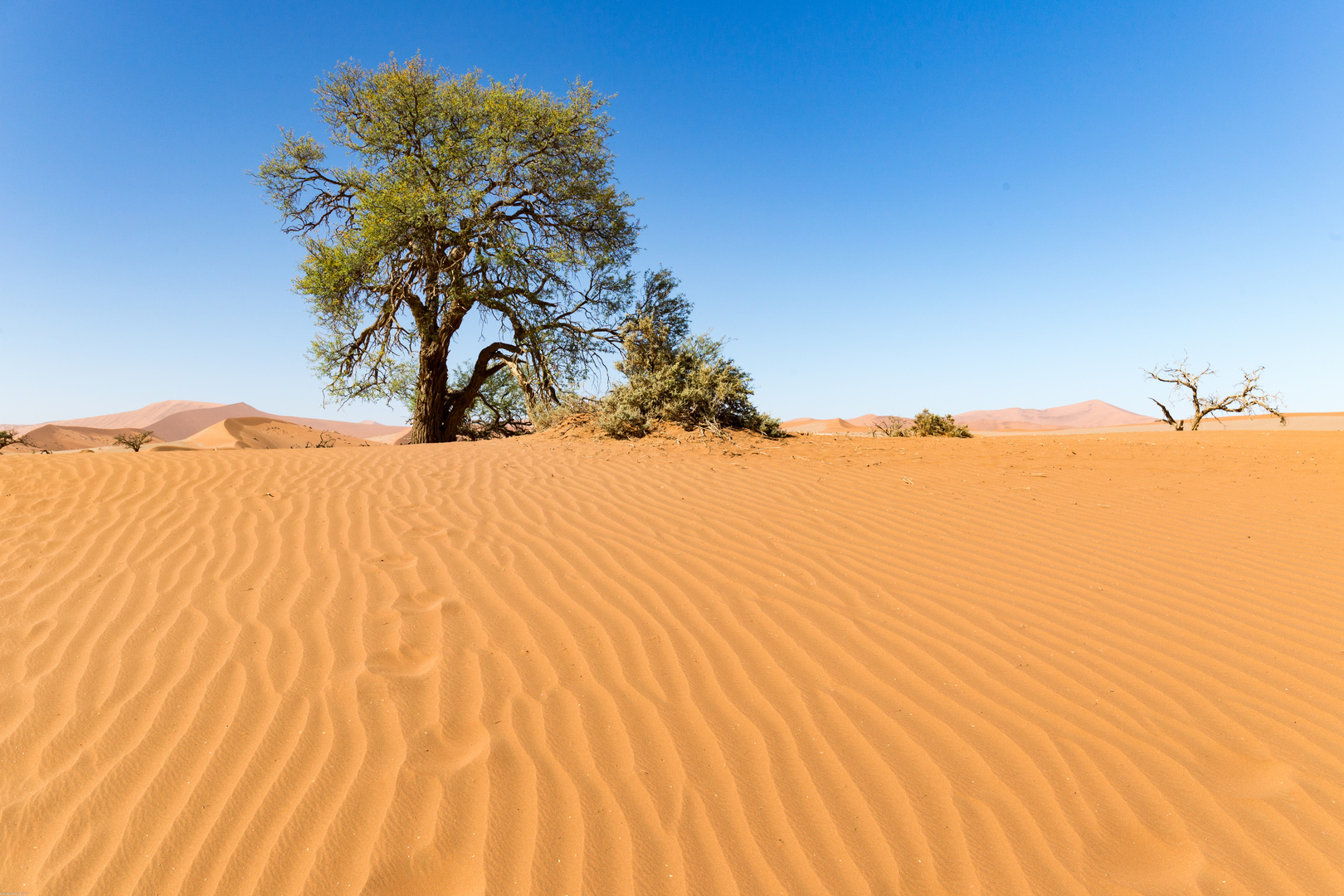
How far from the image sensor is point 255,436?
21.4 meters

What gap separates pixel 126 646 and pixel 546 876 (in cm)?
250

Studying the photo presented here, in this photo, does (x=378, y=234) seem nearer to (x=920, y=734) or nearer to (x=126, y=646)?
(x=126, y=646)

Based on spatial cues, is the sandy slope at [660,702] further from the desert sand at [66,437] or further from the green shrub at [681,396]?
the desert sand at [66,437]

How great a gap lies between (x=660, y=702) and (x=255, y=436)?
24116 mm

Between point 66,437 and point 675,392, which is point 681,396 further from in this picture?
point 66,437

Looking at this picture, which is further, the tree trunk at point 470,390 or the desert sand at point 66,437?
the desert sand at point 66,437

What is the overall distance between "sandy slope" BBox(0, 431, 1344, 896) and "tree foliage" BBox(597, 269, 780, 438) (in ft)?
12.8

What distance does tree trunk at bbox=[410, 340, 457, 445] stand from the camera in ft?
42.0

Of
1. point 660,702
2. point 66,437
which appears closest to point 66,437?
point 66,437

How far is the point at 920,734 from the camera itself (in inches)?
91.4

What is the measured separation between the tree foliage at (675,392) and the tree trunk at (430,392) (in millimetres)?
5256

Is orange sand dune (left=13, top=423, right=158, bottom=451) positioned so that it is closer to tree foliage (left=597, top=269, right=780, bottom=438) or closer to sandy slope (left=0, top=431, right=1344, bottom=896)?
tree foliage (left=597, top=269, right=780, bottom=438)

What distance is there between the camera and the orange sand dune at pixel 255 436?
18.6 m

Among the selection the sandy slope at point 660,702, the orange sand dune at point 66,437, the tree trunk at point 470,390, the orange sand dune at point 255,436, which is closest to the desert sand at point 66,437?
the orange sand dune at point 66,437
